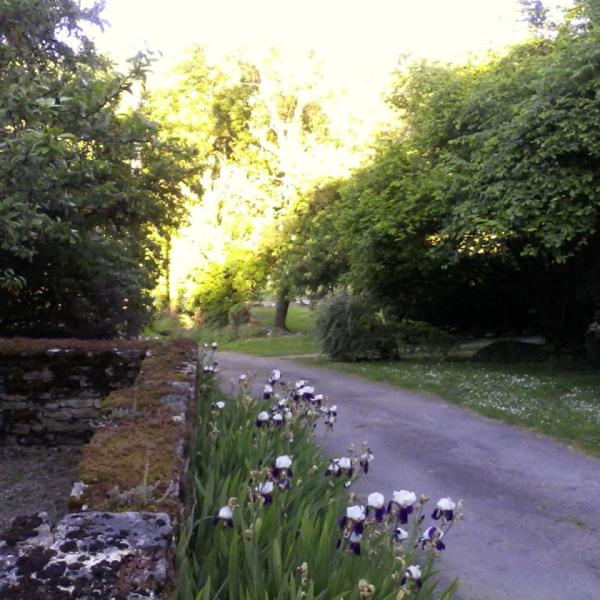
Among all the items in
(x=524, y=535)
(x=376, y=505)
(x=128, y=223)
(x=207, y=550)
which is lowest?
(x=524, y=535)

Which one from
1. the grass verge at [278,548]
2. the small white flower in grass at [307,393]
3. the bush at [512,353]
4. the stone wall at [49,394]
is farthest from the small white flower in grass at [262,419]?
the bush at [512,353]

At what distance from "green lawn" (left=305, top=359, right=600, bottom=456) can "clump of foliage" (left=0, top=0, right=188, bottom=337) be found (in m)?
A: 5.58

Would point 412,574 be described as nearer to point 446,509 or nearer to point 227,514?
point 446,509

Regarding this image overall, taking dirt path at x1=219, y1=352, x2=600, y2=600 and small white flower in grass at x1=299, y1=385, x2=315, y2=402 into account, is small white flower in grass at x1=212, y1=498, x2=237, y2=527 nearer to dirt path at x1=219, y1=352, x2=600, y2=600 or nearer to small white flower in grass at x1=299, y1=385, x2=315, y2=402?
dirt path at x1=219, y1=352, x2=600, y2=600

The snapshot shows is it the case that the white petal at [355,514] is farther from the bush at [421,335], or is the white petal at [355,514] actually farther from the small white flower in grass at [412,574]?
the bush at [421,335]

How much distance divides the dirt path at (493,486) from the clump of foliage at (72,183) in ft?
13.4

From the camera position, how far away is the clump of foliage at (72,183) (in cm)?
616

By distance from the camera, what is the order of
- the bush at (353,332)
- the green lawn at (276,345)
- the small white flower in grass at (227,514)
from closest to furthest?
the small white flower in grass at (227,514)
the bush at (353,332)
the green lawn at (276,345)

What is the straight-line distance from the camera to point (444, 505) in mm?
3432

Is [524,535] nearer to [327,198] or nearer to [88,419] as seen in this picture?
[88,419]

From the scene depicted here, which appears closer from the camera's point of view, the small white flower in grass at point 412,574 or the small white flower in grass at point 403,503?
the small white flower in grass at point 412,574

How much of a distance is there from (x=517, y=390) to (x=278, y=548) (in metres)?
9.65

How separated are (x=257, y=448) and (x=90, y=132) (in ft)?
13.9

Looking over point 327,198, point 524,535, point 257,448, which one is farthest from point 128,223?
point 327,198
